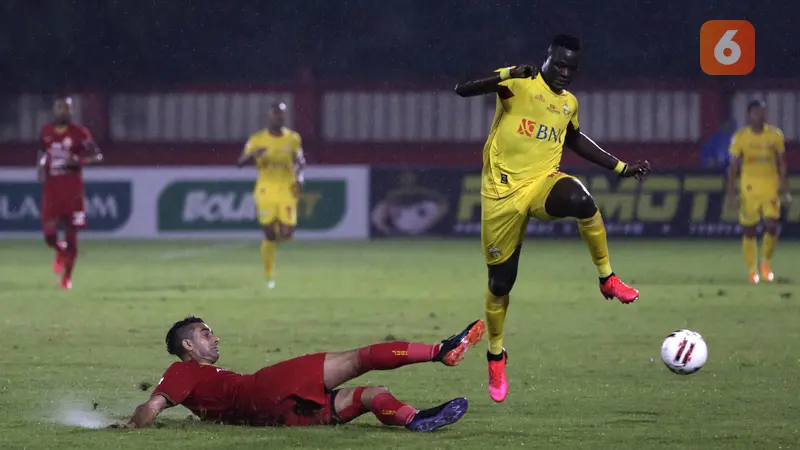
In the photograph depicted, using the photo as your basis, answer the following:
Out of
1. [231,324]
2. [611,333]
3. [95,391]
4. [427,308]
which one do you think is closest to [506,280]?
[95,391]

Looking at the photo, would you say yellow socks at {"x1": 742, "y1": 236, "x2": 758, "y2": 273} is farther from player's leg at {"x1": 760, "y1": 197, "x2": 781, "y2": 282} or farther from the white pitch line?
the white pitch line

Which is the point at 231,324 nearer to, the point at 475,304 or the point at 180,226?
the point at 475,304

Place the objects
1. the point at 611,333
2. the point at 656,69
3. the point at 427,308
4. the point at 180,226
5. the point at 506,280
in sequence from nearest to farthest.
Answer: the point at 506,280 → the point at 611,333 → the point at 427,308 → the point at 180,226 → the point at 656,69

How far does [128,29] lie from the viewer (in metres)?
32.8

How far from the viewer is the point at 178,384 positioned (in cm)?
768

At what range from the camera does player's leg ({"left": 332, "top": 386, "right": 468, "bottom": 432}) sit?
7.72 metres

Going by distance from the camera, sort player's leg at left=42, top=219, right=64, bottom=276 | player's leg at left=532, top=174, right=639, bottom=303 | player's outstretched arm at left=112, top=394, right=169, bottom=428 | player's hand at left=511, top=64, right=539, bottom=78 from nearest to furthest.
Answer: player's outstretched arm at left=112, top=394, right=169, bottom=428, player's hand at left=511, top=64, right=539, bottom=78, player's leg at left=532, top=174, right=639, bottom=303, player's leg at left=42, top=219, right=64, bottom=276

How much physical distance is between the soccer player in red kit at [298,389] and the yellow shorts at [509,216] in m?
1.47

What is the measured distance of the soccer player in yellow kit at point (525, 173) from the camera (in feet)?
29.9

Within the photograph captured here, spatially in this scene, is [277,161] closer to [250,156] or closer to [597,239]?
[250,156]

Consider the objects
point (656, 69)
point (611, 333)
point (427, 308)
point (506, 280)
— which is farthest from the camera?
point (656, 69)

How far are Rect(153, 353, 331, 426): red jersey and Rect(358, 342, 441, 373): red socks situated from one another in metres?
0.22

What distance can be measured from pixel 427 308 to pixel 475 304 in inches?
26.8

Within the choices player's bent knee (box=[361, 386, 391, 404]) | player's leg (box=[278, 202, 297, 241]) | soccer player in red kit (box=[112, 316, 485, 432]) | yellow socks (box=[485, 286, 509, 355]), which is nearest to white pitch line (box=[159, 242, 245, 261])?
player's leg (box=[278, 202, 297, 241])
